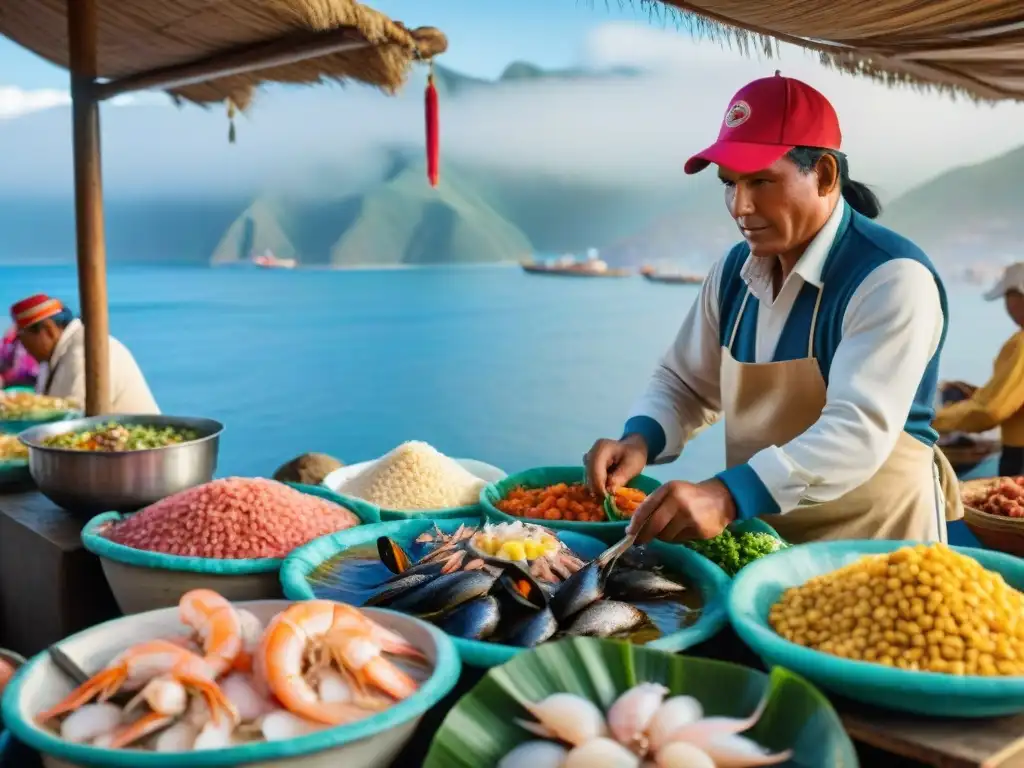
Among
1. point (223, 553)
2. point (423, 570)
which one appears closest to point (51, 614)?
point (223, 553)

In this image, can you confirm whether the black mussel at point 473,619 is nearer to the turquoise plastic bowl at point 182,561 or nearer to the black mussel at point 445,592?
the black mussel at point 445,592

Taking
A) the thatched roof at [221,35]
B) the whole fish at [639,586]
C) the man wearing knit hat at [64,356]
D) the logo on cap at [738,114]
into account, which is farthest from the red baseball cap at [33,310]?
the whole fish at [639,586]

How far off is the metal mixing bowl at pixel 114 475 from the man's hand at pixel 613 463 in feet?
3.42

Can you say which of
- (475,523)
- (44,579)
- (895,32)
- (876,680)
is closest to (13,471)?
(44,579)

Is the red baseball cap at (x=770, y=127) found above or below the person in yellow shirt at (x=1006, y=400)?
above

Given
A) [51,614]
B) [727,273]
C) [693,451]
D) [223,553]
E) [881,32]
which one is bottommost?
[693,451]

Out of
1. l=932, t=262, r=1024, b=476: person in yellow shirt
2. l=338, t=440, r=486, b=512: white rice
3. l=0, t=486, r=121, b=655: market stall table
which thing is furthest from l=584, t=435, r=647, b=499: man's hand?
l=932, t=262, r=1024, b=476: person in yellow shirt

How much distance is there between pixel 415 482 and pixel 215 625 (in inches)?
44.7

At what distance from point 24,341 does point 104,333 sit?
55.2 inches

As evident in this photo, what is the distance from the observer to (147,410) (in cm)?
445

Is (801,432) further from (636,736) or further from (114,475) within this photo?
(114,475)

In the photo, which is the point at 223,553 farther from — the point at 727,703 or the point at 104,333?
the point at 104,333

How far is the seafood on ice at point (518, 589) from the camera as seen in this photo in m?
1.35

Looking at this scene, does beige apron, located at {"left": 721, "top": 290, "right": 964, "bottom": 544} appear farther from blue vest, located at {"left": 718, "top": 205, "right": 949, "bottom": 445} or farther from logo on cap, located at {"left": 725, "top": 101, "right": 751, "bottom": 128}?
logo on cap, located at {"left": 725, "top": 101, "right": 751, "bottom": 128}
